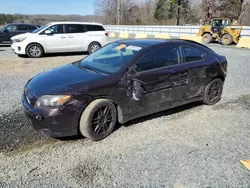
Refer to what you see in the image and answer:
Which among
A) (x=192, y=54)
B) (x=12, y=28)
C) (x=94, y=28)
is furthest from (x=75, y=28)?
(x=192, y=54)

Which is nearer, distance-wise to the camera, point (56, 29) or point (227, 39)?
point (56, 29)

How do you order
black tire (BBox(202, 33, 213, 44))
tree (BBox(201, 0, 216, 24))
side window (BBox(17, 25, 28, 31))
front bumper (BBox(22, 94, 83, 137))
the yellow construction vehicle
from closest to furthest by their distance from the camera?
front bumper (BBox(22, 94, 83, 137)) < side window (BBox(17, 25, 28, 31)) < the yellow construction vehicle < black tire (BBox(202, 33, 213, 44)) < tree (BBox(201, 0, 216, 24))

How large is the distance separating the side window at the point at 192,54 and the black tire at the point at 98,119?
1.88m

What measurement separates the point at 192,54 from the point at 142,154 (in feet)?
7.90

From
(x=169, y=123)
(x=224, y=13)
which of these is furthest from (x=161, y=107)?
(x=224, y=13)

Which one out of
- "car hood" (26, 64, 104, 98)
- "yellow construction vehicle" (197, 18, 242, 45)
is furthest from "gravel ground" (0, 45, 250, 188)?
"yellow construction vehicle" (197, 18, 242, 45)

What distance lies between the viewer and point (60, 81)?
3523mm

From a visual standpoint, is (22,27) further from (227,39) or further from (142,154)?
(142,154)

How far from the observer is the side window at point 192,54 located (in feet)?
14.6

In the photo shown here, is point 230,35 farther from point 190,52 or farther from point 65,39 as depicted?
point 190,52

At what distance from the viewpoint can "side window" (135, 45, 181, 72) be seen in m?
3.85

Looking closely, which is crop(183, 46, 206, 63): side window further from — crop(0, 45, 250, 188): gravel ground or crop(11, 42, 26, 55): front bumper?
crop(11, 42, 26, 55): front bumper

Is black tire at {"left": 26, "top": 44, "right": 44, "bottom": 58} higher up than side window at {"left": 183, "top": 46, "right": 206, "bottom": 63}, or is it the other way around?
side window at {"left": 183, "top": 46, "right": 206, "bottom": 63}

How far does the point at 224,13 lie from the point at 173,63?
39.7m
